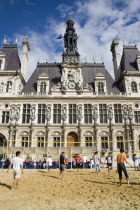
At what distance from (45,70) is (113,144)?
19.6m

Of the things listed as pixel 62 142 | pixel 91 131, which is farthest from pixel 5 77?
pixel 91 131

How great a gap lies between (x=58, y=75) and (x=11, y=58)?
10.4 metres

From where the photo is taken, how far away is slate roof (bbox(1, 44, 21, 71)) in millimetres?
31797

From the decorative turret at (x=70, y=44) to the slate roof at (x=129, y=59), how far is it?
9262 mm


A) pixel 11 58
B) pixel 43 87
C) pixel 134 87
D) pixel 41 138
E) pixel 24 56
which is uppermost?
pixel 24 56

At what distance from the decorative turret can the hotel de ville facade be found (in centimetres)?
185

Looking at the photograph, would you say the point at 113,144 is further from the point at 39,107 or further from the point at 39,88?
the point at 39,88

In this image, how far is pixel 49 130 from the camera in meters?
26.9

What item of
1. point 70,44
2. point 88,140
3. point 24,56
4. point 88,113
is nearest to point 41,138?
point 88,140

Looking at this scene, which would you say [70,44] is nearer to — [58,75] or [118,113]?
[58,75]

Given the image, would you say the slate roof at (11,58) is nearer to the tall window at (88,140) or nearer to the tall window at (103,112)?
the tall window at (103,112)

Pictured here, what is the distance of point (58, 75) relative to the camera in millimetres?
32625

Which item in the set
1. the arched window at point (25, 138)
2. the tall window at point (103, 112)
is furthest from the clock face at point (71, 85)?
the arched window at point (25, 138)

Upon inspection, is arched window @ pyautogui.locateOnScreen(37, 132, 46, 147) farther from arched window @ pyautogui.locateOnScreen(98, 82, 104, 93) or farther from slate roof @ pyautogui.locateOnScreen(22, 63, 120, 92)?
arched window @ pyautogui.locateOnScreen(98, 82, 104, 93)
